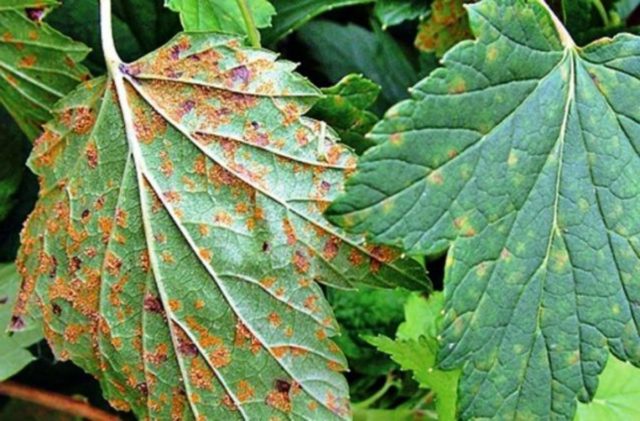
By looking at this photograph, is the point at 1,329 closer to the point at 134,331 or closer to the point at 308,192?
the point at 134,331

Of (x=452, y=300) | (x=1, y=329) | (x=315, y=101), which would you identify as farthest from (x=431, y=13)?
(x=1, y=329)

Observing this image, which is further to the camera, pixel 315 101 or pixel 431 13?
pixel 431 13

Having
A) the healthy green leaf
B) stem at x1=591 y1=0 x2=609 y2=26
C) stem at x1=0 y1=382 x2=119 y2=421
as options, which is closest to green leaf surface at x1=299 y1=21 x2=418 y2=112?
stem at x1=591 y1=0 x2=609 y2=26

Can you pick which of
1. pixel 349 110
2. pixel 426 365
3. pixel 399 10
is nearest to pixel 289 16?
pixel 399 10

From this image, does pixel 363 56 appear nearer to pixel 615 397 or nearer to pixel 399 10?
pixel 399 10

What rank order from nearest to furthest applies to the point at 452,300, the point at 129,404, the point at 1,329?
the point at 452,300, the point at 129,404, the point at 1,329

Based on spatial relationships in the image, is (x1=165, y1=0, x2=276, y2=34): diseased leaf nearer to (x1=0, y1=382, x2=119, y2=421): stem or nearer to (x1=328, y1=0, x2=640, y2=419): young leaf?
(x1=328, y1=0, x2=640, y2=419): young leaf
